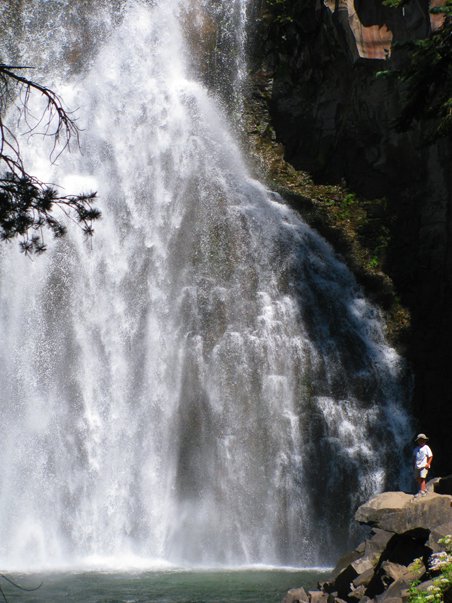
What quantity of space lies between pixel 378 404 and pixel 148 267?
589 centimetres

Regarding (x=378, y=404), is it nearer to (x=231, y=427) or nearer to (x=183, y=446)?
(x=231, y=427)

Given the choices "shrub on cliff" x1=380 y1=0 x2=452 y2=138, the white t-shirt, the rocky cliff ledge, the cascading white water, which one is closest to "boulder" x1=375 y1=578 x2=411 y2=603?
the rocky cliff ledge

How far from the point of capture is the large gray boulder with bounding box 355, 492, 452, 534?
8.18 metres

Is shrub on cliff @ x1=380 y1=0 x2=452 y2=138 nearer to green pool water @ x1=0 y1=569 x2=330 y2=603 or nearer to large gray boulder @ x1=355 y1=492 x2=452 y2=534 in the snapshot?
large gray boulder @ x1=355 y1=492 x2=452 y2=534

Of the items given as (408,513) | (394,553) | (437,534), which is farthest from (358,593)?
(437,534)

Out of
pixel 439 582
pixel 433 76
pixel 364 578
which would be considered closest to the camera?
pixel 439 582

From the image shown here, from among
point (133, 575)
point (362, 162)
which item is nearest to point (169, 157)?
point (362, 162)

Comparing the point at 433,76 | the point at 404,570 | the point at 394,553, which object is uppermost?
the point at 433,76

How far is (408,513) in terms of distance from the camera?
8484 mm

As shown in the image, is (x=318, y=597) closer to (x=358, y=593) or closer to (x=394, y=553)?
Answer: (x=358, y=593)

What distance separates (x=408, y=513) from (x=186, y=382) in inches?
323

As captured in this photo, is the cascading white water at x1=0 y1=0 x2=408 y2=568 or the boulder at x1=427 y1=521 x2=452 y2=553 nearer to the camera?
the boulder at x1=427 y1=521 x2=452 y2=553

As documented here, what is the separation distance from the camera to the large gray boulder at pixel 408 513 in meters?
8.18

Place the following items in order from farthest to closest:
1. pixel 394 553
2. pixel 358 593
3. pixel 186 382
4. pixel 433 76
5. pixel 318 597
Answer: pixel 186 382
pixel 433 76
pixel 318 597
pixel 358 593
pixel 394 553
